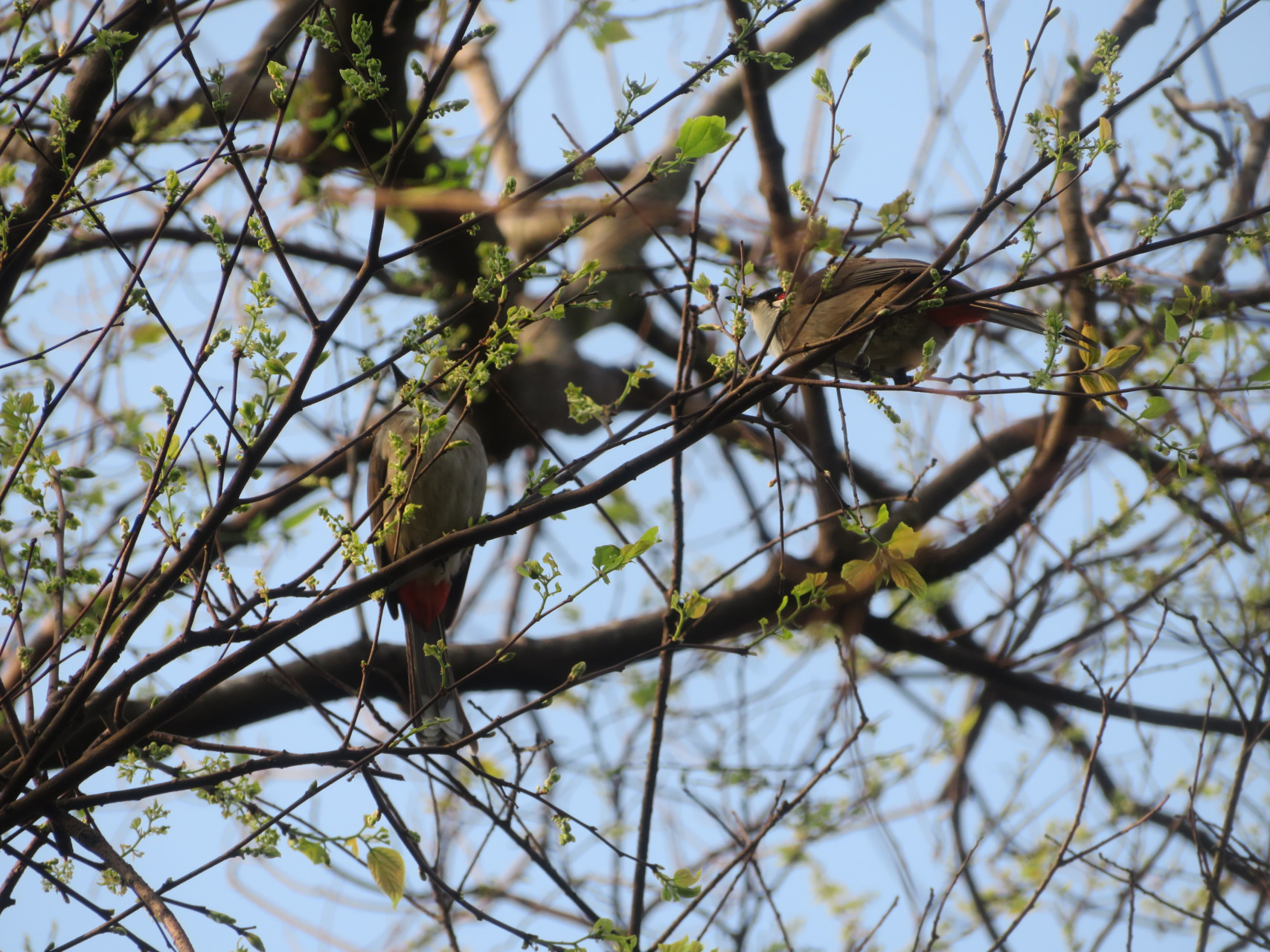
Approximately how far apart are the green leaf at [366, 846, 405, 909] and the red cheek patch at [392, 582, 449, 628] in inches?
88.0

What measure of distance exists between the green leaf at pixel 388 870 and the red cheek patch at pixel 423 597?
2.24 meters

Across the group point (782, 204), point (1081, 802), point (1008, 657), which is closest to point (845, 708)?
point (1008, 657)

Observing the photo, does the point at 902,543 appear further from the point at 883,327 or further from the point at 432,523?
the point at 432,523

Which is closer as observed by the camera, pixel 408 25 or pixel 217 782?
pixel 217 782

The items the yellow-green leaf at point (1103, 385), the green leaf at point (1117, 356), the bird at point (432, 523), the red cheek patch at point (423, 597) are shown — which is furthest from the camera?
the red cheek patch at point (423, 597)

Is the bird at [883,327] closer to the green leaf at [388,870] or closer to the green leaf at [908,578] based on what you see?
the green leaf at [908,578]

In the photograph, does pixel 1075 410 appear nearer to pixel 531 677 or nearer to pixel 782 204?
pixel 782 204

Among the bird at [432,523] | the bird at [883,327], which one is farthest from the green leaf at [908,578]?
the bird at [432,523]

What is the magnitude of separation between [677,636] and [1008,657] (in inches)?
129

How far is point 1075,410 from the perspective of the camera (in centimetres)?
478

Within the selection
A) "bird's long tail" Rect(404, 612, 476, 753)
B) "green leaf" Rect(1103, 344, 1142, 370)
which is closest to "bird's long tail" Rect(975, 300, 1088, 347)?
"green leaf" Rect(1103, 344, 1142, 370)

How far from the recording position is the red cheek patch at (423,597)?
4.81 meters

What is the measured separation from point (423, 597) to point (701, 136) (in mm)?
3121

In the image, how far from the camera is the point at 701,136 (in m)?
2.23
